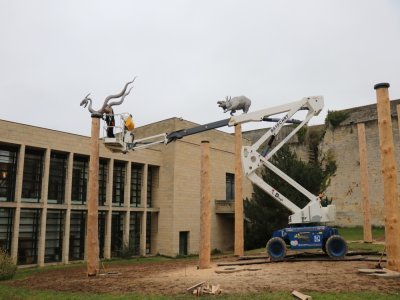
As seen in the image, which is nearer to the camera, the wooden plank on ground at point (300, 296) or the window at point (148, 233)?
the wooden plank on ground at point (300, 296)

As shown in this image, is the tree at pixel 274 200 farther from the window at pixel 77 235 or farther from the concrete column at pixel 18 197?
the concrete column at pixel 18 197

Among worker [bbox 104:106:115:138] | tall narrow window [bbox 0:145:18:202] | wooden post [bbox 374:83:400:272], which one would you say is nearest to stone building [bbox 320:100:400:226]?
wooden post [bbox 374:83:400:272]

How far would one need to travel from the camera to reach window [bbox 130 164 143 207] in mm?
29531

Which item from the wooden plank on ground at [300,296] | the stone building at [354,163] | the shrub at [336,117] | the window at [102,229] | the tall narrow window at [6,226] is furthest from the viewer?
the shrub at [336,117]

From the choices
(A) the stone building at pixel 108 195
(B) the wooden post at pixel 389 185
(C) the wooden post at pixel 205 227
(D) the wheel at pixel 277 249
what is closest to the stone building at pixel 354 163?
(A) the stone building at pixel 108 195

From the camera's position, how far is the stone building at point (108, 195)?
22.2 metres

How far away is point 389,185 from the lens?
35.8ft

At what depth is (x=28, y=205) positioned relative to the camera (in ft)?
72.1

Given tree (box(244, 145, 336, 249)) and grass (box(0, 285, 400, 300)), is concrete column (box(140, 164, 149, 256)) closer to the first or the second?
Result: tree (box(244, 145, 336, 249))

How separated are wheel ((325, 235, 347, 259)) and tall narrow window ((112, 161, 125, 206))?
18.0 metres

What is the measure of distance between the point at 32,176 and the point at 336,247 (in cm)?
1822

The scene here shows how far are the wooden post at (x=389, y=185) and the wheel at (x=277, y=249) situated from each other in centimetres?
426

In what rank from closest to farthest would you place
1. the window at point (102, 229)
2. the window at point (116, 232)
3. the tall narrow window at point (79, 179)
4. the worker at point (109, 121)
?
the worker at point (109, 121)
the tall narrow window at point (79, 179)
the window at point (102, 229)
the window at point (116, 232)

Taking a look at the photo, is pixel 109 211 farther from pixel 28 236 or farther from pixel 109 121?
pixel 109 121
